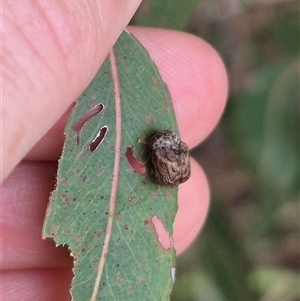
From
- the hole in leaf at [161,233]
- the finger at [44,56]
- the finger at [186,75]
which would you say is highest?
the finger at [44,56]

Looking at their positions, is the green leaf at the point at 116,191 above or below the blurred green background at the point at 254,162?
above

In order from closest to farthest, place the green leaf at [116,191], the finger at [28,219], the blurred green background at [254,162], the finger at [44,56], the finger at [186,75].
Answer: the finger at [44,56], the green leaf at [116,191], the finger at [28,219], the finger at [186,75], the blurred green background at [254,162]

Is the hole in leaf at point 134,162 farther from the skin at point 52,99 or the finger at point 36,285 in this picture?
the finger at point 36,285

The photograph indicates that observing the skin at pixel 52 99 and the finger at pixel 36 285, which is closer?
the skin at pixel 52 99

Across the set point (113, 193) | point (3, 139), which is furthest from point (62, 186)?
point (3, 139)

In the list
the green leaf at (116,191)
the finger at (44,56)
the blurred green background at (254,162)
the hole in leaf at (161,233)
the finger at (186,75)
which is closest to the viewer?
the finger at (44,56)

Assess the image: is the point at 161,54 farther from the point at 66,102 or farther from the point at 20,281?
the point at 20,281

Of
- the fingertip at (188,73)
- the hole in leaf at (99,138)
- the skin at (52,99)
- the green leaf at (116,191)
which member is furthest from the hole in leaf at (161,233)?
the fingertip at (188,73)
